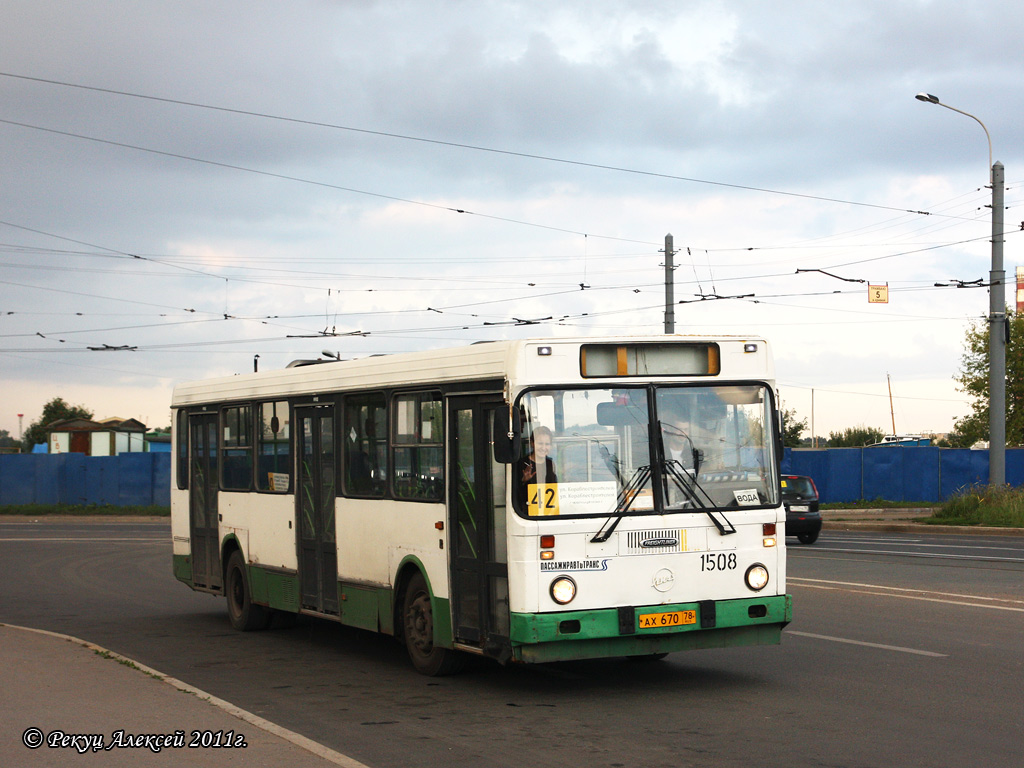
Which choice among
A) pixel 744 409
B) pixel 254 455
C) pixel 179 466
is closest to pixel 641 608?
pixel 744 409

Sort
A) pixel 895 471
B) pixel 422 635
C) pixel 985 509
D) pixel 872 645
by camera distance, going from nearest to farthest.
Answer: pixel 422 635 → pixel 872 645 → pixel 985 509 → pixel 895 471

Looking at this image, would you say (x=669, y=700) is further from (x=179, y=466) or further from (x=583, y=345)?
(x=179, y=466)

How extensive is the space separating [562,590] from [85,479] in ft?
144

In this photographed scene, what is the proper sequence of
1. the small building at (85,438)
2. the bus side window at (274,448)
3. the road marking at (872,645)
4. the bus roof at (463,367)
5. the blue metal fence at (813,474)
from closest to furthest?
the bus roof at (463,367) → the road marking at (872,645) → the bus side window at (274,448) → the blue metal fence at (813,474) → the small building at (85,438)

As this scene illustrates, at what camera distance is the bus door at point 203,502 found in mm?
14898

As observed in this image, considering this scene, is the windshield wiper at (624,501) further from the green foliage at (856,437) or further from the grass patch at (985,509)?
the green foliage at (856,437)

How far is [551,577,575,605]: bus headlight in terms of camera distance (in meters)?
8.94

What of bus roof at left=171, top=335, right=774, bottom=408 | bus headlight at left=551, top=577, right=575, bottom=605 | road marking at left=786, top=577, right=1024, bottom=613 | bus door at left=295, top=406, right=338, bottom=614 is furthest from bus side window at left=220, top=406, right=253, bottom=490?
road marking at left=786, top=577, right=1024, bottom=613

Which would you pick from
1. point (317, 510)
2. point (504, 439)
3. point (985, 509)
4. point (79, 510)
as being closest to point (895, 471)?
point (985, 509)

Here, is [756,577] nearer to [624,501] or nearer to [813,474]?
[624,501]

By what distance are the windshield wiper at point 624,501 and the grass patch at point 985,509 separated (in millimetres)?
23435

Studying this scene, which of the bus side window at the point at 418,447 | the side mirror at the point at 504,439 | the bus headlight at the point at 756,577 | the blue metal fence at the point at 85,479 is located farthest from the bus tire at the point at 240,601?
the blue metal fence at the point at 85,479

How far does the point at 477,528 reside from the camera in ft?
31.2

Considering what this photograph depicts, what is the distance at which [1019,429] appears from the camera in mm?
58094
